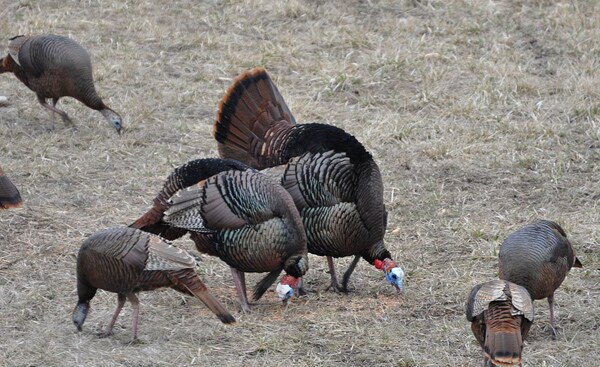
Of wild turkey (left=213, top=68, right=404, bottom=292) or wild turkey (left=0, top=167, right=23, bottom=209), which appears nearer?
wild turkey (left=213, top=68, right=404, bottom=292)

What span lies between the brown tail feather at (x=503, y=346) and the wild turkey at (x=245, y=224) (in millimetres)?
1314

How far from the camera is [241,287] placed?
5871 mm

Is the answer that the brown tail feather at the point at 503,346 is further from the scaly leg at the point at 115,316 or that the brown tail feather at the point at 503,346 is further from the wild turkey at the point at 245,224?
the scaly leg at the point at 115,316

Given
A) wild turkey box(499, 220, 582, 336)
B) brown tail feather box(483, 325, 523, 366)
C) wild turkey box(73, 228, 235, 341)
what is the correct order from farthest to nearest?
wild turkey box(499, 220, 582, 336), wild turkey box(73, 228, 235, 341), brown tail feather box(483, 325, 523, 366)

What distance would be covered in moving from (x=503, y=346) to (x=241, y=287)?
5.54 feet

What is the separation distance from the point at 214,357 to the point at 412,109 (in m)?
4.35

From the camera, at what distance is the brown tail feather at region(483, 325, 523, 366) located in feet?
15.2

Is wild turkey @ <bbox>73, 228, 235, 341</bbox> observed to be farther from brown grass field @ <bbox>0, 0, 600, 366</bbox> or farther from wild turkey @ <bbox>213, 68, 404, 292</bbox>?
wild turkey @ <bbox>213, 68, 404, 292</bbox>

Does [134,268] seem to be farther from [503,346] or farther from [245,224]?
[503,346]

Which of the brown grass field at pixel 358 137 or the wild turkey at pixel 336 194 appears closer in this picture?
the brown grass field at pixel 358 137

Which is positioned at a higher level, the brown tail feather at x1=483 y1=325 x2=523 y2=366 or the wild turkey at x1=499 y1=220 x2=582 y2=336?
the brown tail feather at x1=483 y1=325 x2=523 y2=366

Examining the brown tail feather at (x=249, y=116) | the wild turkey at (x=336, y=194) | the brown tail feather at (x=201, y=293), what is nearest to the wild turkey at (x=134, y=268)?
the brown tail feather at (x=201, y=293)

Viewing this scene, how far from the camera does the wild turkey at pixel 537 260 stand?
17.6 ft

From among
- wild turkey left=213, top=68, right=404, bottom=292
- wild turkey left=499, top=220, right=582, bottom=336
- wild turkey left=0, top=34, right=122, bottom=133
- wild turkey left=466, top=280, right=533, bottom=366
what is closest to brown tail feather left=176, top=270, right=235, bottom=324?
wild turkey left=213, top=68, right=404, bottom=292
